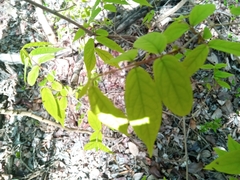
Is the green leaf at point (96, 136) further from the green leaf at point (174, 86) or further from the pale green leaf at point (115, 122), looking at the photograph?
the green leaf at point (174, 86)

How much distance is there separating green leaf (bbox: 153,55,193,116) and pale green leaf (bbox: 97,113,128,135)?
11 centimetres

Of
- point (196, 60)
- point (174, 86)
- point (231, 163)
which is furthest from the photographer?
point (231, 163)

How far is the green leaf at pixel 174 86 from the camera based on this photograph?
0.47 metres

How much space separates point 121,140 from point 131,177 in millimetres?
258

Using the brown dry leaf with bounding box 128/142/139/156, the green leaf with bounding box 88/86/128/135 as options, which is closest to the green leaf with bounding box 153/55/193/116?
the green leaf with bounding box 88/86/128/135

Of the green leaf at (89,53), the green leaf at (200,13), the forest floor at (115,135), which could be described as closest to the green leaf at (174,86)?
the green leaf at (200,13)

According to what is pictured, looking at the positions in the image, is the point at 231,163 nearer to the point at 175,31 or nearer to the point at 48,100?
the point at 175,31

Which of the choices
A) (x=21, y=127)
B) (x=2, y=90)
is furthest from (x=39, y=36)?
(x=21, y=127)

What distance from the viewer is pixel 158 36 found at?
528mm

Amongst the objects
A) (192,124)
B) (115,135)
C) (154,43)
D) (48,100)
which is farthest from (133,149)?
(154,43)

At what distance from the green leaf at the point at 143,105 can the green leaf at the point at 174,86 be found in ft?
0.05

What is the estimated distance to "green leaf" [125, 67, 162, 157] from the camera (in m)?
0.48

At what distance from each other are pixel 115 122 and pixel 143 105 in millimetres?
103

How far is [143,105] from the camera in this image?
1.56 ft
